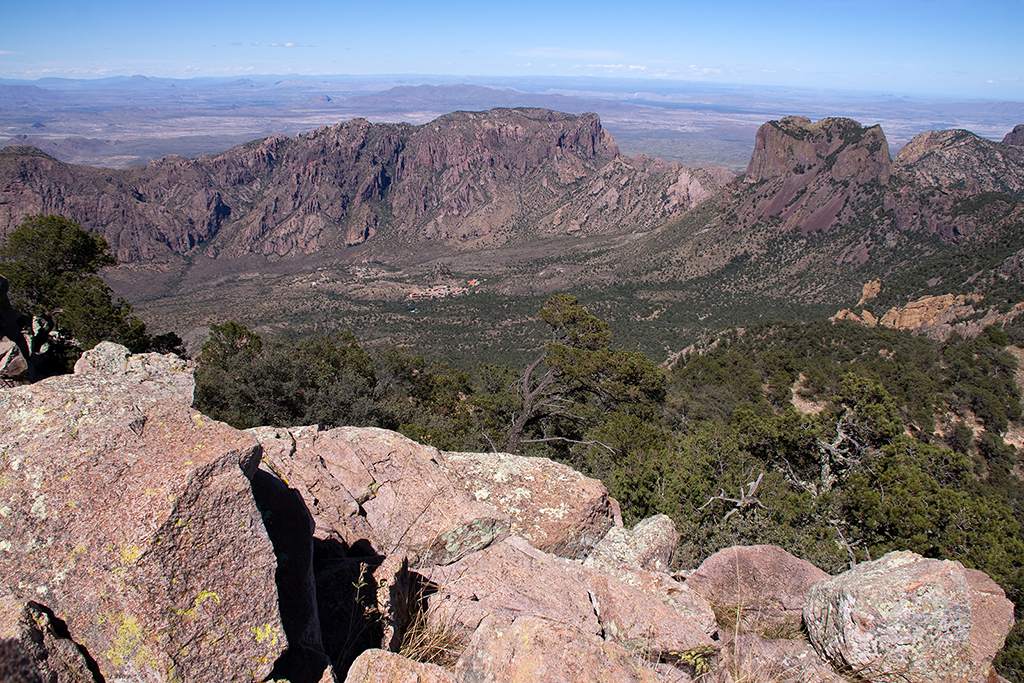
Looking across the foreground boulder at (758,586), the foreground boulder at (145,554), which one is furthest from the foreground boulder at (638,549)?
the foreground boulder at (145,554)

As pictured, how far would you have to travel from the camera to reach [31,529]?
5121 millimetres

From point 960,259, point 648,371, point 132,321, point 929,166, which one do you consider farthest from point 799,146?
point 132,321

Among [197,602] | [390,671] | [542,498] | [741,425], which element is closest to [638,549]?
[542,498]

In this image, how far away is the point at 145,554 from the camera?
4.85 metres

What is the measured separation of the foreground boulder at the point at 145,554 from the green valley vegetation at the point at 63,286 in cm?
2558

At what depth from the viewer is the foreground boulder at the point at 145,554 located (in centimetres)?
476

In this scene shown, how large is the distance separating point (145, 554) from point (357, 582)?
261 centimetres

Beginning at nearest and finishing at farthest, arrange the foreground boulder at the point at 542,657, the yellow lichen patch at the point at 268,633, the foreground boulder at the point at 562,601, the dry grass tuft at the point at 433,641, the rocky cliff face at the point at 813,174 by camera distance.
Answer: the yellow lichen patch at the point at 268,633
the foreground boulder at the point at 542,657
the dry grass tuft at the point at 433,641
the foreground boulder at the point at 562,601
the rocky cliff face at the point at 813,174

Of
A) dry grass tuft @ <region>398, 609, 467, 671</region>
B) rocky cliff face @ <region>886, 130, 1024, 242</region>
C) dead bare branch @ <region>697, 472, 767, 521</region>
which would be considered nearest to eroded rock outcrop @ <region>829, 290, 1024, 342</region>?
dead bare branch @ <region>697, 472, 767, 521</region>

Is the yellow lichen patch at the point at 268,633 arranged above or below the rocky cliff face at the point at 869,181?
below

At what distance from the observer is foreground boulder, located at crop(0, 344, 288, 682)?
4.76 meters

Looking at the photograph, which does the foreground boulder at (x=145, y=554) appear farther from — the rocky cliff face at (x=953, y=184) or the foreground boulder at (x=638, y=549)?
the rocky cliff face at (x=953, y=184)

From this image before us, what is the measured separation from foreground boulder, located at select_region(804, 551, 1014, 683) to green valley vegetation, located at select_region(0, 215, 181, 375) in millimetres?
31547

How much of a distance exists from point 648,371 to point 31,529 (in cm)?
2106
